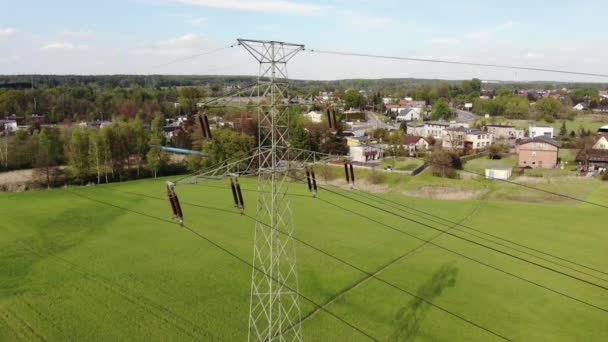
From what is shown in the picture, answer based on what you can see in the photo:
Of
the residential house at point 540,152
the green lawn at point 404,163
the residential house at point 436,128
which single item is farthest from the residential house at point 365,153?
the residential house at point 436,128

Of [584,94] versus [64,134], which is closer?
[64,134]

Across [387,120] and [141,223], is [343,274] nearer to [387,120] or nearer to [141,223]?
[141,223]

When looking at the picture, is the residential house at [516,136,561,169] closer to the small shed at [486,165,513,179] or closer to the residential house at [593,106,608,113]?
the small shed at [486,165,513,179]

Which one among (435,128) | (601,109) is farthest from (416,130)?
(601,109)

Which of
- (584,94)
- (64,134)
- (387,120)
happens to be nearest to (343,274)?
(64,134)

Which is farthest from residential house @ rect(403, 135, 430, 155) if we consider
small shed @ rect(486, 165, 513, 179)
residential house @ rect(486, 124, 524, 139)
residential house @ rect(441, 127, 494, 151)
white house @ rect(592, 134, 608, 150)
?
white house @ rect(592, 134, 608, 150)

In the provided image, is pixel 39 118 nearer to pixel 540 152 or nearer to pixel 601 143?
pixel 540 152
